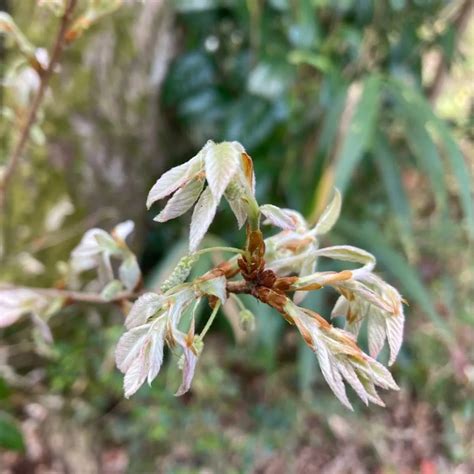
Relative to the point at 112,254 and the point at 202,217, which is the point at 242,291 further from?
the point at 112,254

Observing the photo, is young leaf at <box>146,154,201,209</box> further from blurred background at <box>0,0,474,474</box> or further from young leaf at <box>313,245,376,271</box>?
blurred background at <box>0,0,474,474</box>

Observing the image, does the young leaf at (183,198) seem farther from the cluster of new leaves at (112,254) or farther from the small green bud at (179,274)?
the cluster of new leaves at (112,254)

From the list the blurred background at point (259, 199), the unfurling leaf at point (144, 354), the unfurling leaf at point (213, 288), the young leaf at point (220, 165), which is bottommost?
the blurred background at point (259, 199)

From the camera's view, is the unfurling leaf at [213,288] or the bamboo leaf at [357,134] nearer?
the unfurling leaf at [213,288]

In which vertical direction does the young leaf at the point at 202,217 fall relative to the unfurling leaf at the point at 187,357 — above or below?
above

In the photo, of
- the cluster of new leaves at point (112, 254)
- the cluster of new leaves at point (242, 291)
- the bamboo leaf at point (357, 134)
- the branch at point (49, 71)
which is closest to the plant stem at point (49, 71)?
the branch at point (49, 71)

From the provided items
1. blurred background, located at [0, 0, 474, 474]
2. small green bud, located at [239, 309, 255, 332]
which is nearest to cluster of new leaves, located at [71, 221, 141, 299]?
small green bud, located at [239, 309, 255, 332]

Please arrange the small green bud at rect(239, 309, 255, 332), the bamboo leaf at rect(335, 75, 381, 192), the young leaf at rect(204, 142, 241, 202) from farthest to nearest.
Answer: the bamboo leaf at rect(335, 75, 381, 192) < the small green bud at rect(239, 309, 255, 332) < the young leaf at rect(204, 142, 241, 202)

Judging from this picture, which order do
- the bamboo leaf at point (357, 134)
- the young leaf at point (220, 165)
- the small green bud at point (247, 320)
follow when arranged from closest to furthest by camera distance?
the young leaf at point (220, 165) < the small green bud at point (247, 320) < the bamboo leaf at point (357, 134)

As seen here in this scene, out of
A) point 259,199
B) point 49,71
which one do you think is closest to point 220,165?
point 49,71
